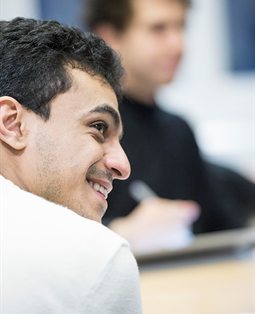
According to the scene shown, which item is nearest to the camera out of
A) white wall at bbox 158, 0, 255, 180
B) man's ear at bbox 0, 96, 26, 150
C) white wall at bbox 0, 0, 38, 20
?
man's ear at bbox 0, 96, 26, 150

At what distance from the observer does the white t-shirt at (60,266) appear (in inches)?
40.9

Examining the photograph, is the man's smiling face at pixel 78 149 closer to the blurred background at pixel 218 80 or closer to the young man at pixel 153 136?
the young man at pixel 153 136

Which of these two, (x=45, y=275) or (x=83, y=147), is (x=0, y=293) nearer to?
(x=45, y=275)

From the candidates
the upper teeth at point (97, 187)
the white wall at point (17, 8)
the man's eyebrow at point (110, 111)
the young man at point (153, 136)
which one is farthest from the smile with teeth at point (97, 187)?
the white wall at point (17, 8)

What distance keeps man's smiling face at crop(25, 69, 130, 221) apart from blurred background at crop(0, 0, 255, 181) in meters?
1.71

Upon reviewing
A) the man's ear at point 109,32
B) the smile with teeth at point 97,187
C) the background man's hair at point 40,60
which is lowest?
the man's ear at point 109,32

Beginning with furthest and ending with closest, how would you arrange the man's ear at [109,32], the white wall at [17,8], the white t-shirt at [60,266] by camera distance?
the man's ear at [109,32]
the white wall at [17,8]
the white t-shirt at [60,266]

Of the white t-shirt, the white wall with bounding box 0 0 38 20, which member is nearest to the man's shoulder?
the white t-shirt

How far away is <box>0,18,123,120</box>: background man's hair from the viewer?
1.27m

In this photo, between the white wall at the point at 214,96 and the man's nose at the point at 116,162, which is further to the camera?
the white wall at the point at 214,96

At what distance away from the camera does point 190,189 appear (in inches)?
122

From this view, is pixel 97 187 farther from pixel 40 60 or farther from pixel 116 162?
pixel 40 60

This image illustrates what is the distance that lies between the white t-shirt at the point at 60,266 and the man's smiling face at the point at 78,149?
186 mm

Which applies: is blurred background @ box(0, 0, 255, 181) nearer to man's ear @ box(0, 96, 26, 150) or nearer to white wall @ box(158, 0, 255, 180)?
white wall @ box(158, 0, 255, 180)
